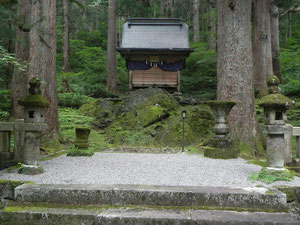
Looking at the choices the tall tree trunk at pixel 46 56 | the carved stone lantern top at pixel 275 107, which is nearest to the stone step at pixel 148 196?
the carved stone lantern top at pixel 275 107

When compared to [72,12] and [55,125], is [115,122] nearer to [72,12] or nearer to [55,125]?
[55,125]

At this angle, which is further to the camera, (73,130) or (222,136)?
(73,130)

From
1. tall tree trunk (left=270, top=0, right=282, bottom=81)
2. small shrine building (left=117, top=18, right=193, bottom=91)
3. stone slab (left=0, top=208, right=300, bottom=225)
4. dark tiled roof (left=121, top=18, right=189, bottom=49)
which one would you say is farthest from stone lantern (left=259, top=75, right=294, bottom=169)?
tall tree trunk (left=270, top=0, right=282, bottom=81)

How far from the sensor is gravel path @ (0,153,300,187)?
430cm

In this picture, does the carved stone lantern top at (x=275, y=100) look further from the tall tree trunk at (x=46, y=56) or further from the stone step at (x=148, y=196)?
the tall tree trunk at (x=46, y=56)

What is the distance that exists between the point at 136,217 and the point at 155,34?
532 inches

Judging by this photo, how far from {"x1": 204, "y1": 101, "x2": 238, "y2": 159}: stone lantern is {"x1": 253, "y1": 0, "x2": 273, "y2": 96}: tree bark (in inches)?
324

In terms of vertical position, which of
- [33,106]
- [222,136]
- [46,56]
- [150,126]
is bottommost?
[222,136]

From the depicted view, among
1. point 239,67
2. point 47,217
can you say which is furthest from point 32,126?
point 239,67

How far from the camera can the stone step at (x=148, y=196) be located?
3.66 m

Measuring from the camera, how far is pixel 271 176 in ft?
14.5

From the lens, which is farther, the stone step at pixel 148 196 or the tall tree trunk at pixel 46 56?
the tall tree trunk at pixel 46 56

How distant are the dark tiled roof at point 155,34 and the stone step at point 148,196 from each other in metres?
11.0

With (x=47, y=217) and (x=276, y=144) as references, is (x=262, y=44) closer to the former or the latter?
(x=276, y=144)
